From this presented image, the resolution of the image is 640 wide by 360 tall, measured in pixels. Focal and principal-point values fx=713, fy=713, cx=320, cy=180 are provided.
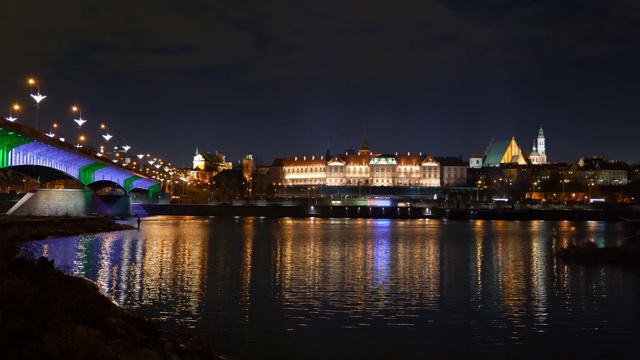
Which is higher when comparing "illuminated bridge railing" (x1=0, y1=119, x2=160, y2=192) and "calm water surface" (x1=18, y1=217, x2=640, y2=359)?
"illuminated bridge railing" (x1=0, y1=119, x2=160, y2=192)

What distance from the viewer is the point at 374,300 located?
2594cm

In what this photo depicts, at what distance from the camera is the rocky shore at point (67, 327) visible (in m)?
13.2

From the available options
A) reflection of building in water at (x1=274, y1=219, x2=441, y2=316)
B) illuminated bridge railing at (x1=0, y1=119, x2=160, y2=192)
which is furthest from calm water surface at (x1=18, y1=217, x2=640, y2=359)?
illuminated bridge railing at (x1=0, y1=119, x2=160, y2=192)

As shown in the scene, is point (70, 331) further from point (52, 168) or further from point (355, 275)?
point (52, 168)

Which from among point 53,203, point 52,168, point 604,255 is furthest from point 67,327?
point 53,203

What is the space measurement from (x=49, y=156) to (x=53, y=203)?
8394 mm

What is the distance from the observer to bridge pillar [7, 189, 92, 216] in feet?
222

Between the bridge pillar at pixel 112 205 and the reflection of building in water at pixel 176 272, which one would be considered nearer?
the reflection of building in water at pixel 176 272

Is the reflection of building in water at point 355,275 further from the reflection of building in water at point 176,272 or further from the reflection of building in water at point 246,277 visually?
the reflection of building in water at point 176,272

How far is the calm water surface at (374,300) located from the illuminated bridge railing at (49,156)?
32.4ft

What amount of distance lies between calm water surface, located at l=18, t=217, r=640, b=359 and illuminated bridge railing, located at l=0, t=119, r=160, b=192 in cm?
987

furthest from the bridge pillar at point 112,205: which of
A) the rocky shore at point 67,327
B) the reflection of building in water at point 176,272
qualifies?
the rocky shore at point 67,327

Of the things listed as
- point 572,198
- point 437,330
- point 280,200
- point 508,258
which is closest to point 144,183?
point 280,200

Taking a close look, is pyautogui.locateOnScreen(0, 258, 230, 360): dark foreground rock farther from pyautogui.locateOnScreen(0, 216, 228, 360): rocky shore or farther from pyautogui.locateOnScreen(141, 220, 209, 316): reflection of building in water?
pyautogui.locateOnScreen(141, 220, 209, 316): reflection of building in water
